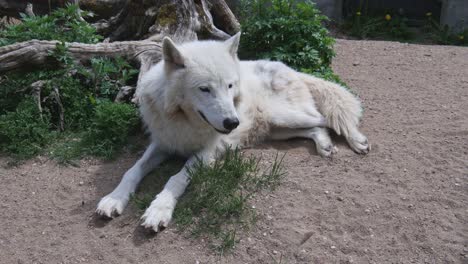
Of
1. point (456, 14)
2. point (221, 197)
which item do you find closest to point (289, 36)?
point (221, 197)

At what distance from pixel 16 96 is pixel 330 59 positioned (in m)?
3.96

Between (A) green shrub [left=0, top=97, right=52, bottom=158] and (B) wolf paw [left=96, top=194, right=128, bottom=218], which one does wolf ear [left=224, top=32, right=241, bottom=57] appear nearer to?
(B) wolf paw [left=96, top=194, right=128, bottom=218]

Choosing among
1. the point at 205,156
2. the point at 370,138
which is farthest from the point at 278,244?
the point at 370,138

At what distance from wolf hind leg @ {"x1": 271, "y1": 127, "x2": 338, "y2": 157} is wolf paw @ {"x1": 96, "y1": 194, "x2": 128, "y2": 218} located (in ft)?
6.02

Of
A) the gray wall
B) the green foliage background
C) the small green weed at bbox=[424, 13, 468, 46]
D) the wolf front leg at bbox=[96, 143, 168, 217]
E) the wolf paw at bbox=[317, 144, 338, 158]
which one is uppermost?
the green foliage background

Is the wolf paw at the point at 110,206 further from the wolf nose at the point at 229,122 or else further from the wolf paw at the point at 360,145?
the wolf paw at the point at 360,145

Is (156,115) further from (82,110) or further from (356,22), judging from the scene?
(356,22)

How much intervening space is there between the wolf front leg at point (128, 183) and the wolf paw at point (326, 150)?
147cm

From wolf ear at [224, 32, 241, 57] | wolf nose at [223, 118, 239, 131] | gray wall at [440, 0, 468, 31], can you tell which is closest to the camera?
wolf nose at [223, 118, 239, 131]

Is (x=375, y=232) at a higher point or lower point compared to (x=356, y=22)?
higher

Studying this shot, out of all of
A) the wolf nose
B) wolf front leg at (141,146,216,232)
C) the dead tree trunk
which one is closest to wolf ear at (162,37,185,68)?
the wolf nose

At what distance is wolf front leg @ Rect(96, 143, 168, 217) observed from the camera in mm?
3709

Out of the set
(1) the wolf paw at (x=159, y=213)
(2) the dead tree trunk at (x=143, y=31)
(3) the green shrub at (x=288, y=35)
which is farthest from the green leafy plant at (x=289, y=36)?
(1) the wolf paw at (x=159, y=213)

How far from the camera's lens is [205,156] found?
14.0 ft
